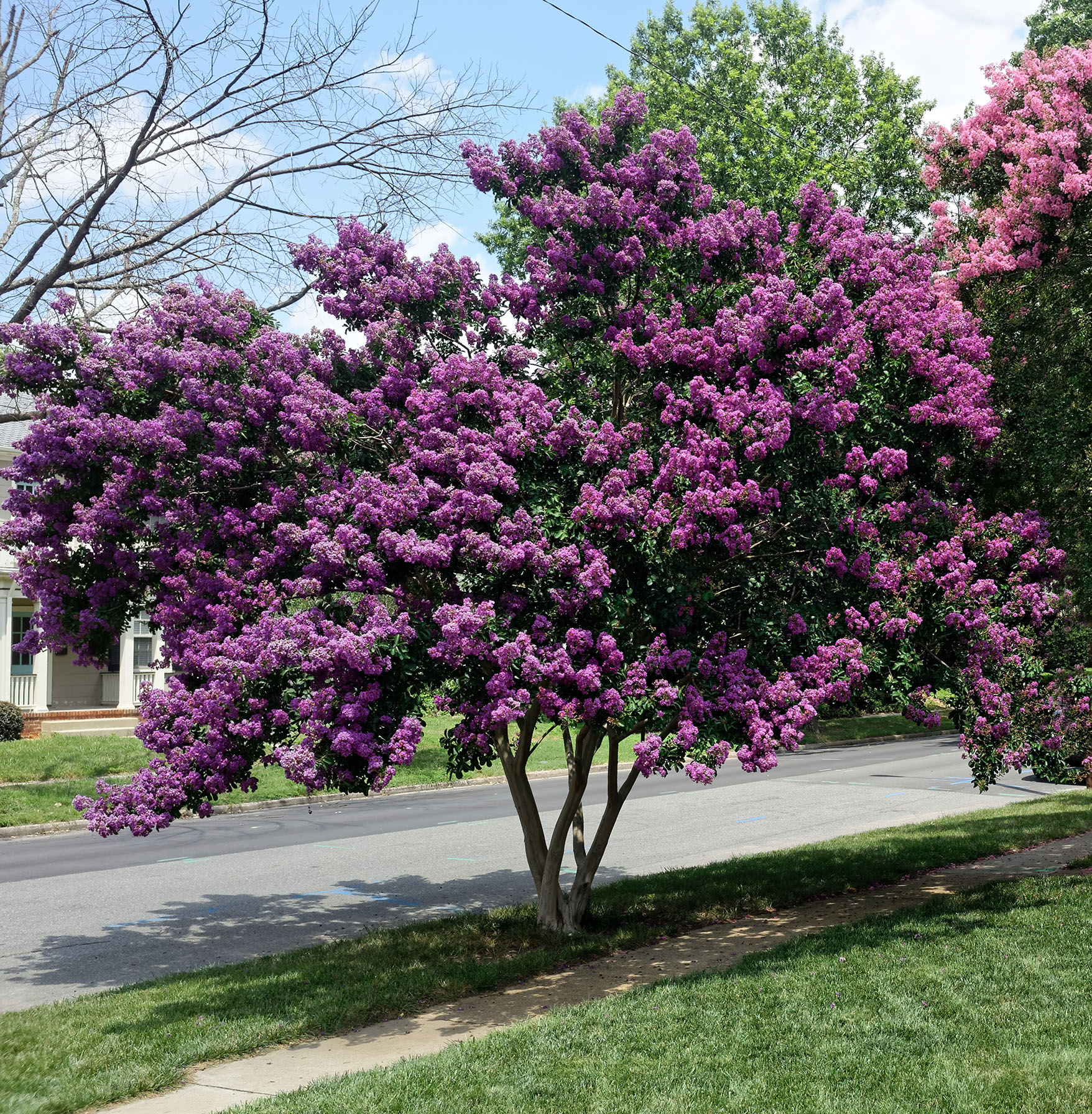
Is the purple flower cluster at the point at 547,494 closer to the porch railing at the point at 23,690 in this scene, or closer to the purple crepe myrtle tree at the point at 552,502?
the purple crepe myrtle tree at the point at 552,502

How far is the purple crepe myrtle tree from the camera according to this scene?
24.2 feet

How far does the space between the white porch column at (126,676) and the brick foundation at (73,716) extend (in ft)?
1.12

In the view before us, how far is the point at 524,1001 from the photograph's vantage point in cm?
772

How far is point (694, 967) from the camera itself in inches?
325

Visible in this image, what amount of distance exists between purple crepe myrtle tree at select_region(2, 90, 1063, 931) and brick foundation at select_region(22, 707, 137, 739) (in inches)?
812

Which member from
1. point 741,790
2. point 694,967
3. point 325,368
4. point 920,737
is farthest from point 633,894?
point 920,737

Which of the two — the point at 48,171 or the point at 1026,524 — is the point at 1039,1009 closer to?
the point at 1026,524

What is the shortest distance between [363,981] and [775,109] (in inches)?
1076

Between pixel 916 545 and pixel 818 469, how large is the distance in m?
1.15

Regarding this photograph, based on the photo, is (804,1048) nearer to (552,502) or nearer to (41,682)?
(552,502)

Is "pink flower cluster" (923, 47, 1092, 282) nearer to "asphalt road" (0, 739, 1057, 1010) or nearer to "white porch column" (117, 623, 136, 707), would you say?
"asphalt road" (0, 739, 1057, 1010)

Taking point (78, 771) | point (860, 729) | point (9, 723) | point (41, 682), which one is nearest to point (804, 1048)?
point (78, 771)

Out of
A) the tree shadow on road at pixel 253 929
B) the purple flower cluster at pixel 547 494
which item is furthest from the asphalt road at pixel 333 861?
the purple flower cluster at pixel 547 494

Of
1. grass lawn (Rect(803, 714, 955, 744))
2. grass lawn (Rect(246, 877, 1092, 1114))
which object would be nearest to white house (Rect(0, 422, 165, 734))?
grass lawn (Rect(803, 714, 955, 744))
